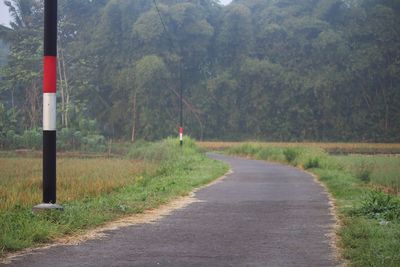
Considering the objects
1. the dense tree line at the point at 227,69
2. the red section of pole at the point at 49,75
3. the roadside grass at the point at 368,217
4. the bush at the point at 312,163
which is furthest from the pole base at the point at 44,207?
the dense tree line at the point at 227,69

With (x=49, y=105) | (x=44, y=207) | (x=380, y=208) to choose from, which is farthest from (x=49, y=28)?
(x=380, y=208)

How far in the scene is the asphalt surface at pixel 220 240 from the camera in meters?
6.21

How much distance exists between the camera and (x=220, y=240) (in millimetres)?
7469

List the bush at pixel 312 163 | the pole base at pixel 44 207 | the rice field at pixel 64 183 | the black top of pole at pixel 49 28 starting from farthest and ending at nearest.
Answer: the bush at pixel 312 163, the rice field at pixel 64 183, the black top of pole at pixel 49 28, the pole base at pixel 44 207

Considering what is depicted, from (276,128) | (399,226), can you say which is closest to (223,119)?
(276,128)

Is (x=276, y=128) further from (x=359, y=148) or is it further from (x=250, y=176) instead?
(x=250, y=176)

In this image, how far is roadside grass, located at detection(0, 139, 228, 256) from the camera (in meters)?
7.37

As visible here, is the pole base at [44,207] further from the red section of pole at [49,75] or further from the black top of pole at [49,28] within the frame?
the black top of pole at [49,28]

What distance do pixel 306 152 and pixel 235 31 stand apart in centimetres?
3753

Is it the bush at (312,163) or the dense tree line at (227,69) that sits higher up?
the dense tree line at (227,69)

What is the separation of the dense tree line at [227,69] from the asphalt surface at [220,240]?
4505 centimetres

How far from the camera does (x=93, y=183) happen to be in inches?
622

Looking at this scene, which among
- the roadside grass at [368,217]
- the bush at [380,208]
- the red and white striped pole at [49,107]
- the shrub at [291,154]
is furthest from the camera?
the shrub at [291,154]

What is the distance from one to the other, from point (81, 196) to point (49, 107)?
5.19m
